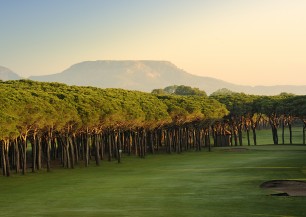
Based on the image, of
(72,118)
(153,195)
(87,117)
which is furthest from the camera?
(87,117)

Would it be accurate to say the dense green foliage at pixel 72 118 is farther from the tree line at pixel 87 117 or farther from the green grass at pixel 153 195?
the green grass at pixel 153 195

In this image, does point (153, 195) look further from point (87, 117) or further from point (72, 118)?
point (87, 117)

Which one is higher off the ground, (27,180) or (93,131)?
(93,131)

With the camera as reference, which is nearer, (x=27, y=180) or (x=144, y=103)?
(x=27, y=180)

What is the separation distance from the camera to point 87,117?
73.7 m

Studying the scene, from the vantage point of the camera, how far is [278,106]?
119812mm

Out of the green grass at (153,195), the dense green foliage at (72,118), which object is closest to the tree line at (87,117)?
the dense green foliage at (72,118)

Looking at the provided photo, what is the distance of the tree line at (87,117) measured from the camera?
63.8 metres

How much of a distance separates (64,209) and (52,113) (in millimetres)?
35455

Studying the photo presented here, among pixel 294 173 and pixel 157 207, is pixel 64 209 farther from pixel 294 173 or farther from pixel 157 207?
pixel 294 173

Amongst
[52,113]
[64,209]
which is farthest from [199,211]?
[52,113]

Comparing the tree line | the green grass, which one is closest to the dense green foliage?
the tree line

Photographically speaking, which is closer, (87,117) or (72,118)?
(72,118)

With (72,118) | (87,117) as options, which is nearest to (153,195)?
(72,118)
